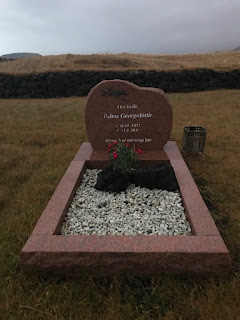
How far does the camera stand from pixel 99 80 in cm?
1588

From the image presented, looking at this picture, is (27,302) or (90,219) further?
(90,219)

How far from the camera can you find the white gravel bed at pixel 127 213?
3.08 m

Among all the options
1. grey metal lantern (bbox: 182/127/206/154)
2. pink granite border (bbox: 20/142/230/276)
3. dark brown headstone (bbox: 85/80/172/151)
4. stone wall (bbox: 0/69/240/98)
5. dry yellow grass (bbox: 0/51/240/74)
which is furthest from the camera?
dry yellow grass (bbox: 0/51/240/74)

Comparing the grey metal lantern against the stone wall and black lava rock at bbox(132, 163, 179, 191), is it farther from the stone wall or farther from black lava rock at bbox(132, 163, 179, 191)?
the stone wall

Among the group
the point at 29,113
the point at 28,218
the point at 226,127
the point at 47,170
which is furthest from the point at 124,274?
the point at 29,113

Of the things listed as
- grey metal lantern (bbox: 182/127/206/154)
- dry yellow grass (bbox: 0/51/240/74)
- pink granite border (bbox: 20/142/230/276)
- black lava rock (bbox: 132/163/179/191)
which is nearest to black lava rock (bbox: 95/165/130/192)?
black lava rock (bbox: 132/163/179/191)

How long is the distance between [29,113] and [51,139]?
177 inches

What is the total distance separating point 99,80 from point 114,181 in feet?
42.2

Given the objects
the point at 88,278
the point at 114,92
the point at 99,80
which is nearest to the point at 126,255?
the point at 88,278

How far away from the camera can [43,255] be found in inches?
102

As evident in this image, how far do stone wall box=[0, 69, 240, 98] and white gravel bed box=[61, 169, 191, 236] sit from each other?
41.4ft

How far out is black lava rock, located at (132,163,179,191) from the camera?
3.89 metres

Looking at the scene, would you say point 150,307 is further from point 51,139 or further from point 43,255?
point 51,139

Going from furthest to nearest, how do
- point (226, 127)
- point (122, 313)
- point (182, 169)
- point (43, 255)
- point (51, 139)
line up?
1. point (226, 127)
2. point (51, 139)
3. point (182, 169)
4. point (43, 255)
5. point (122, 313)
